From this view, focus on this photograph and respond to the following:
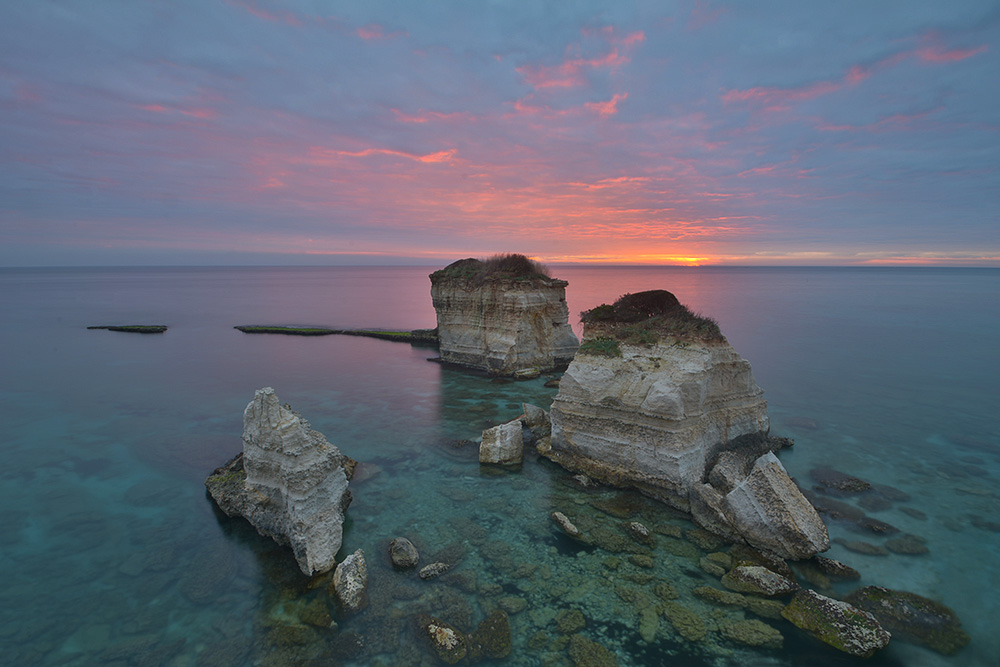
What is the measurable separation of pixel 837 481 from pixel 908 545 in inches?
158

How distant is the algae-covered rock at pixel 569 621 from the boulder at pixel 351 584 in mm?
4662

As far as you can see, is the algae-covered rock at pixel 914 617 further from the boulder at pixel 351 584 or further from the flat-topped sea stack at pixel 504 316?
the flat-topped sea stack at pixel 504 316

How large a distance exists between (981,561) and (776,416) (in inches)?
491

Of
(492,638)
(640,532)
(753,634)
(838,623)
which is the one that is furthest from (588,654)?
(838,623)

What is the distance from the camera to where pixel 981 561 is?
12.2 meters

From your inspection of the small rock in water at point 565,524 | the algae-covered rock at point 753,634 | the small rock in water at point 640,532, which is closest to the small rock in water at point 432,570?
the small rock in water at point 565,524

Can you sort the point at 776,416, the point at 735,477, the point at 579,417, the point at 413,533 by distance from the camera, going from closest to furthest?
the point at 413,533 → the point at 735,477 → the point at 579,417 → the point at 776,416

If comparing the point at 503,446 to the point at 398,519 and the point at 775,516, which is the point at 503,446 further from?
the point at 775,516

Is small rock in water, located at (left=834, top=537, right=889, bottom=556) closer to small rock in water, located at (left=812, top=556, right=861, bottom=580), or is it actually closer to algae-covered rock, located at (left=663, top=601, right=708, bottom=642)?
small rock in water, located at (left=812, top=556, right=861, bottom=580)

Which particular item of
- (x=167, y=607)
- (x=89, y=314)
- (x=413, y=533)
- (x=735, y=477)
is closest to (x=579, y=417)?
(x=735, y=477)

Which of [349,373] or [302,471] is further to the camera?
[349,373]

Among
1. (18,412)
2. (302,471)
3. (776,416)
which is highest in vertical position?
(302,471)

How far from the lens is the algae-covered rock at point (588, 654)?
894 cm

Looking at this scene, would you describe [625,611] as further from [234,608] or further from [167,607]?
[167,607]
